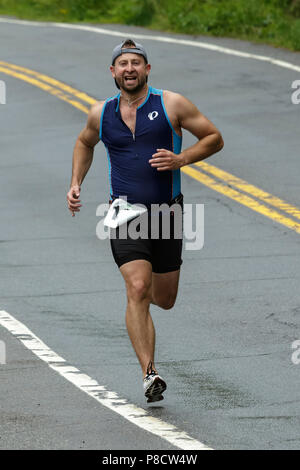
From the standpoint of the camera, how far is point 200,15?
96.9ft

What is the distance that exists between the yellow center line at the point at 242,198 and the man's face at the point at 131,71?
5501 millimetres

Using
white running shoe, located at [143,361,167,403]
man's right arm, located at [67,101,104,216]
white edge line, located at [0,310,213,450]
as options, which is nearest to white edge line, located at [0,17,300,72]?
white edge line, located at [0,310,213,450]

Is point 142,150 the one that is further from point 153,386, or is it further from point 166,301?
point 153,386

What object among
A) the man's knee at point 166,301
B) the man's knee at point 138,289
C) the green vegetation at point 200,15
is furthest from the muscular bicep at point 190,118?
the green vegetation at point 200,15

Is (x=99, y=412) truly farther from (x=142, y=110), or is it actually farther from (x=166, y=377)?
(x=142, y=110)

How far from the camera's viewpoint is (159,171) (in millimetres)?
8562

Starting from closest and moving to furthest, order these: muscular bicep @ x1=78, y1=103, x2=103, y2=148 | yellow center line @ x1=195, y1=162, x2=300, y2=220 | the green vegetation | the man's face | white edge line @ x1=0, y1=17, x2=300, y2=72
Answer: the man's face → muscular bicep @ x1=78, y1=103, x2=103, y2=148 → yellow center line @ x1=195, y1=162, x2=300, y2=220 → white edge line @ x1=0, y1=17, x2=300, y2=72 → the green vegetation

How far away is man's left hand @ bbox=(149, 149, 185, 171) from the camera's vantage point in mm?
8266

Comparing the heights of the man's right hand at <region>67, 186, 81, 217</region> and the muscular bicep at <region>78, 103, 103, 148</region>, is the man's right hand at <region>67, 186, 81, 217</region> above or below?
below

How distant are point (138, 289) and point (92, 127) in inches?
47.8

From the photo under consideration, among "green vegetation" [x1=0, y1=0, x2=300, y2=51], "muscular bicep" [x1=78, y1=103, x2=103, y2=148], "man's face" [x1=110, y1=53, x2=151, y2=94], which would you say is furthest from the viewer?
"green vegetation" [x1=0, y1=0, x2=300, y2=51]

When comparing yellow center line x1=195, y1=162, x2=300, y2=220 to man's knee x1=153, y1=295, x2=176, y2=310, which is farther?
yellow center line x1=195, y1=162, x2=300, y2=220

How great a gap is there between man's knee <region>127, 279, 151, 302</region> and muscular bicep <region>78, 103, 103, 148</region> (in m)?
1.12

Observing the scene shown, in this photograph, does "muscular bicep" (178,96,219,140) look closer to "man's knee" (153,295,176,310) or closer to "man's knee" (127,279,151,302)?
"man's knee" (127,279,151,302)
